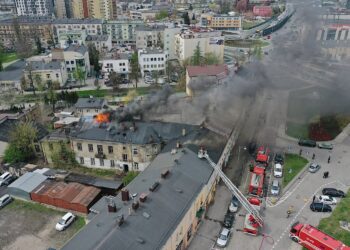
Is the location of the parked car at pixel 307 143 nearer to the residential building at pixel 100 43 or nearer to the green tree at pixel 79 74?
the green tree at pixel 79 74

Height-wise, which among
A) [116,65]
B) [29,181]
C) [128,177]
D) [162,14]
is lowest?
[128,177]

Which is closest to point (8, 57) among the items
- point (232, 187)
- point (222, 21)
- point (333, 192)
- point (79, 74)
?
point (79, 74)

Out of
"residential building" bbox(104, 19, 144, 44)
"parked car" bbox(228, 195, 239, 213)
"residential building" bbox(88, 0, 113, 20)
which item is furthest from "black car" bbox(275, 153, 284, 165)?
"residential building" bbox(88, 0, 113, 20)

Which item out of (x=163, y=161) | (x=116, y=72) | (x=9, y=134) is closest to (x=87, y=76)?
(x=116, y=72)

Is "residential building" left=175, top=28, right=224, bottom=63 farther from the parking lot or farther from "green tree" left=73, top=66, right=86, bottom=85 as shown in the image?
the parking lot

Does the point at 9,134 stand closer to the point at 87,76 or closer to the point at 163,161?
the point at 163,161

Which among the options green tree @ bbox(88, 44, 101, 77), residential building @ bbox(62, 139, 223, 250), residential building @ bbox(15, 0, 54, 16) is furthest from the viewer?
residential building @ bbox(15, 0, 54, 16)

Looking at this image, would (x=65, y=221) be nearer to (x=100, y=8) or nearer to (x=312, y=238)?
(x=312, y=238)
